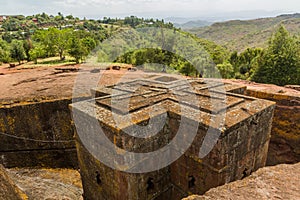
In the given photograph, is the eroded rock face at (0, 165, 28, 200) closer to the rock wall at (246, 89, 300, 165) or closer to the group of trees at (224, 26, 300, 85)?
the rock wall at (246, 89, 300, 165)

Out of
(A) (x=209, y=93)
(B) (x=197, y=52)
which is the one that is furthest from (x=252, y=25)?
(A) (x=209, y=93)

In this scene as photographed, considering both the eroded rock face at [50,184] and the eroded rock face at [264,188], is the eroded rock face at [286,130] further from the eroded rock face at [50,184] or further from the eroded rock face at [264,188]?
the eroded rock face at [50,184]

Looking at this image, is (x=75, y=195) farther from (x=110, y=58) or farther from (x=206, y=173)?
(x=110, y=58)

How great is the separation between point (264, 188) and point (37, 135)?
25.7 ft

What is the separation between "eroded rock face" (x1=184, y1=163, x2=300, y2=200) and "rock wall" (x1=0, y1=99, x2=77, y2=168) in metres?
7.10

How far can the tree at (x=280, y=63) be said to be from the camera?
17359 mm

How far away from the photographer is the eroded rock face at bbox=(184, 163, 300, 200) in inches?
75.2

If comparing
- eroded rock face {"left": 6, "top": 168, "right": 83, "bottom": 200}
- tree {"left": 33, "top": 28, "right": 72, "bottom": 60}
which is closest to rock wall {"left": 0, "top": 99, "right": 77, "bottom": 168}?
eroded rock face {"left": 6, "top": 168, "right": 83, "bottom": 200}

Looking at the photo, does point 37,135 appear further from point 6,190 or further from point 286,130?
point 286,130

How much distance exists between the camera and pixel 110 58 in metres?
24.3

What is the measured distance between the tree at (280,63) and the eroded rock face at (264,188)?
58.7ft

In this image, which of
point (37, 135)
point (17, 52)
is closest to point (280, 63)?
point (37, 135)

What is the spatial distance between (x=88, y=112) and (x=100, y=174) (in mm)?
1687

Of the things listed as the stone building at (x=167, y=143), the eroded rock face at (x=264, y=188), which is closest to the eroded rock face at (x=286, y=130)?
the stone building at (x=167, y=143)
